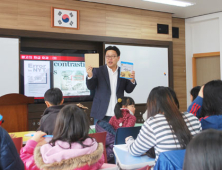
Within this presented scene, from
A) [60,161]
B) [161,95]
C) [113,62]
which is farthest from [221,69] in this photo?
[60,161]

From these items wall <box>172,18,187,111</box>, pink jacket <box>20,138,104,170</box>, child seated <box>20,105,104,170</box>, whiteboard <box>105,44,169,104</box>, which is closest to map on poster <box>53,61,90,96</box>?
whiteboard <box>105,44,169,104</box>

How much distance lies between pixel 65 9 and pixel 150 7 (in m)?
1.93

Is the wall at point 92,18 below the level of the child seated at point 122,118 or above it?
above

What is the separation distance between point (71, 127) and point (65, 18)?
3481 millimetres

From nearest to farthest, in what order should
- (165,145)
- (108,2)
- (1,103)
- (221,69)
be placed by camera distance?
(165,145)
(1,103)
(108,2)
(221,69)

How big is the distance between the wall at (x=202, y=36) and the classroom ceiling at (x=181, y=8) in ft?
0.78

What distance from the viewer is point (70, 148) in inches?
58.5

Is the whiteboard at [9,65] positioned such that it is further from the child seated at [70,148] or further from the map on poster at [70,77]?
the child seated at [70,148]

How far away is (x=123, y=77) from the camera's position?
3.02 metres

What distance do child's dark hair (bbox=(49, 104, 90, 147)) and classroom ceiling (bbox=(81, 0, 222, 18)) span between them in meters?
3.79

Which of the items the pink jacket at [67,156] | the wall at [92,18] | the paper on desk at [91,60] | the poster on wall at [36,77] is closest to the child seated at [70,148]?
the pink jacket at [67,156]

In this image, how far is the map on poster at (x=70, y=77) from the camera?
4.76m

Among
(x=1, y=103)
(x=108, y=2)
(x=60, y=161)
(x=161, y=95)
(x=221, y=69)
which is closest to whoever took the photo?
(x=60, y=161)

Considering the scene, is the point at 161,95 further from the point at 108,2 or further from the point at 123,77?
the point at 108,2
